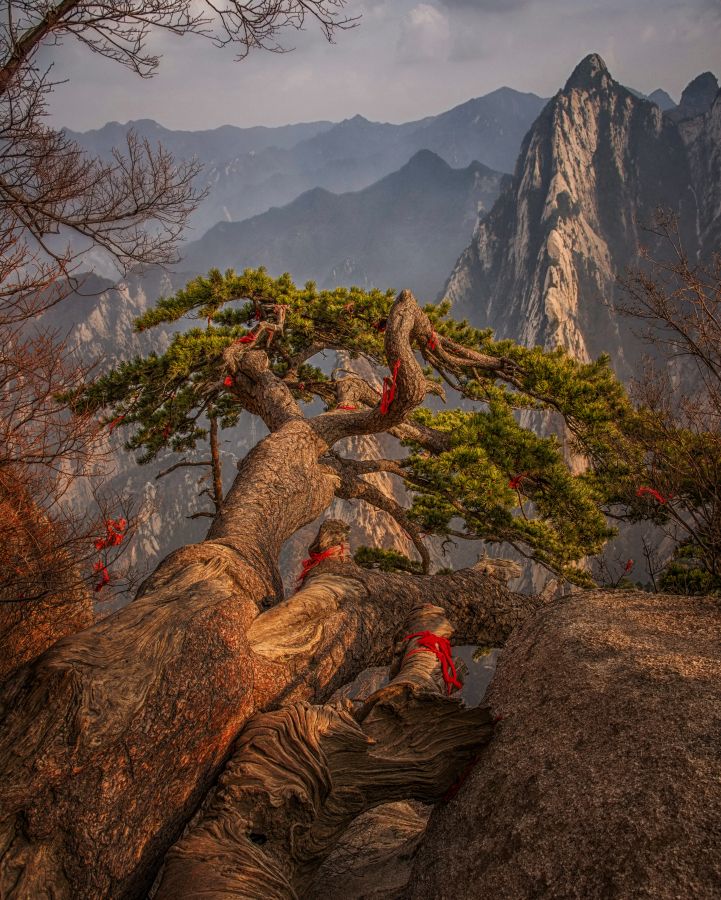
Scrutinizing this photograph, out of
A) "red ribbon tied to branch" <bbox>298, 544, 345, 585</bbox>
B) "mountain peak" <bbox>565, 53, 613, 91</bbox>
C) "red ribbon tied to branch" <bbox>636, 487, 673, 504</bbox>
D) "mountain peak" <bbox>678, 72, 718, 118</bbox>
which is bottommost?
"red ribbon tied to branch" <bbox>636, 487, 673, 504</bbox>

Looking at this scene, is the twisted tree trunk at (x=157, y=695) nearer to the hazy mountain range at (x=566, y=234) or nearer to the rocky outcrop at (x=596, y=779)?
the rocky outcrop at (x=596, y=779)

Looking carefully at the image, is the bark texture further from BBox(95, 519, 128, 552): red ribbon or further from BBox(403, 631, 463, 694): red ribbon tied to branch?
BBox(95, 519, 128, 552): red ribbon

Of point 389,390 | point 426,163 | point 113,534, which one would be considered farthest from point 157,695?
point 426,163

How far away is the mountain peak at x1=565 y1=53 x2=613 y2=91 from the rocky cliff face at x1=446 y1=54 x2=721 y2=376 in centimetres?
18

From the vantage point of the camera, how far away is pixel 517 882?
2.04 metres

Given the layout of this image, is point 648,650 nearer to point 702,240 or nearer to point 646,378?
point 646,378

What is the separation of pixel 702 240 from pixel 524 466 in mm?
99365

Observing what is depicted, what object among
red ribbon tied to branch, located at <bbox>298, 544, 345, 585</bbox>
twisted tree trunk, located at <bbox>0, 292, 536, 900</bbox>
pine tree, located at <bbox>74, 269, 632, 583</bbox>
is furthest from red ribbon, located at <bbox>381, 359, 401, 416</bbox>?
twisted tree trunk, located at <bbox>0, 292, 536, 900</bbox>

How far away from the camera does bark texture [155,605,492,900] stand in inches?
83.4

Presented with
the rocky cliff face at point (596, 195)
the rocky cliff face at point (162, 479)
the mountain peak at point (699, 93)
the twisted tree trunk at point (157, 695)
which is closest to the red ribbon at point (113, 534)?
the twisted tree trunk at point (157, 695)

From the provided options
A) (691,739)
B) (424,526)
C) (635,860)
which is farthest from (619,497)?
(635,860)

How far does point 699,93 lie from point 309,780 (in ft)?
523

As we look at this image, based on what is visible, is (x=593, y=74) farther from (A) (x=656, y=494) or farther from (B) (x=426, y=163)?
(A) (x=656, y=494)

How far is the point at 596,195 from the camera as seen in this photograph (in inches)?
3553
